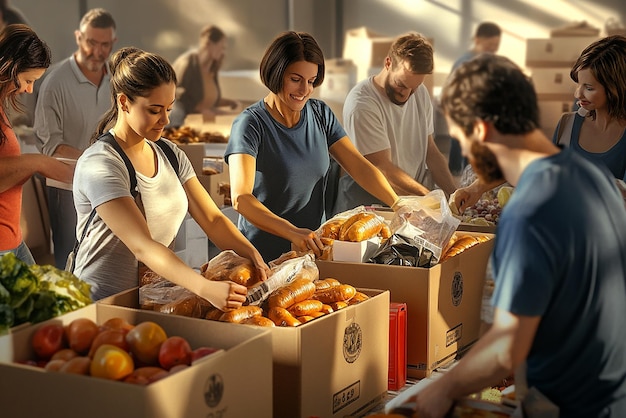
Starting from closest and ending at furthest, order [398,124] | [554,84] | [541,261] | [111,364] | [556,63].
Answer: [541,261] < [111,364] < [398,124] < [554,84] < [556,63]

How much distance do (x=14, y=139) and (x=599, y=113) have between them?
2094 mm

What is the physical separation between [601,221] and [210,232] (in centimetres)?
137

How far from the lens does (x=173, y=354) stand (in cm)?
173

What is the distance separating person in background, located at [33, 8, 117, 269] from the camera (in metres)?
4.99

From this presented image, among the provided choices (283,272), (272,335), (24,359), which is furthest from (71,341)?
(283,272)

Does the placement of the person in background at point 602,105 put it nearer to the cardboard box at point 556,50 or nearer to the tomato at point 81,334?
the tomato at point 81,334

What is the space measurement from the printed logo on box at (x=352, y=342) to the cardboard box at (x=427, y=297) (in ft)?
1.09

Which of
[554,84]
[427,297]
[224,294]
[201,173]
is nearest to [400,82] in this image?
[201,173]

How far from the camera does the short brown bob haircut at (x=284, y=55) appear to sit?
115 inches

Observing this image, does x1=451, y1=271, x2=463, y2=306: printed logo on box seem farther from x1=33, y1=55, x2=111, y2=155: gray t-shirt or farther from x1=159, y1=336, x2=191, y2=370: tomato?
x1=33, y1=55, x2=111, y2=155: gray t-shirt

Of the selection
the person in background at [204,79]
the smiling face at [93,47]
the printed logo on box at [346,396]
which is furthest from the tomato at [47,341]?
the person in background at [204,79]

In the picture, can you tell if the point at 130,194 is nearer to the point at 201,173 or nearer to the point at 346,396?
the point at 346,396

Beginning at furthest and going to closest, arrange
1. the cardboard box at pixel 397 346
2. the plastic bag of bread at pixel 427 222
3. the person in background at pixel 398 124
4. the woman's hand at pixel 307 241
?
1. the person in background at pixel 398 124
2. the woman's hand at pixel 307 241
3. the plastic bag of bread at pixel 427 222
4. the cardboard box at pixel 397 346

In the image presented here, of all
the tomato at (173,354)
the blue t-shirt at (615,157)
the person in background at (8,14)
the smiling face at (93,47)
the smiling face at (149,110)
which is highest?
the person in background at (8,14)
